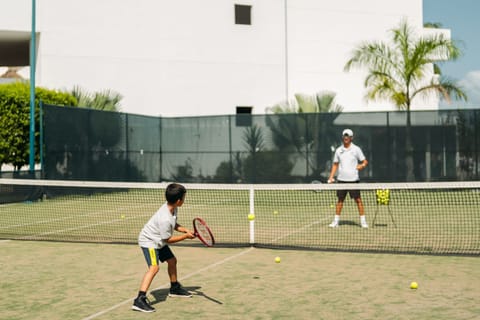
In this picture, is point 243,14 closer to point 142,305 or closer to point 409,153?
point 409,153

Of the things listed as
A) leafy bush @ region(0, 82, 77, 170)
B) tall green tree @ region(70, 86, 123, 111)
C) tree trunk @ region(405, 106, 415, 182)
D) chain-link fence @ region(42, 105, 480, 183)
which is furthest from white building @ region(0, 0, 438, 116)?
tree trunk @ region(405, 106, 415, 182)

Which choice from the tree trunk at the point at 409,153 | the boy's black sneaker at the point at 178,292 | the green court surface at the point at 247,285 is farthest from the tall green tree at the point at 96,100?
the boy's black sneaker at the point at 178,292

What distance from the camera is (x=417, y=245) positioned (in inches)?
349

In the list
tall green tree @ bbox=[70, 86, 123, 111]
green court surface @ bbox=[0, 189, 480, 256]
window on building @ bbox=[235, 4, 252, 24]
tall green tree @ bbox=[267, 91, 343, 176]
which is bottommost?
green court surface @ bbox=[0, 189, 480, 256]

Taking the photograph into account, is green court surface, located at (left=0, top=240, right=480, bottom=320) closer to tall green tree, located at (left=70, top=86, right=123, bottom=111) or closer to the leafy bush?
the leafy bush

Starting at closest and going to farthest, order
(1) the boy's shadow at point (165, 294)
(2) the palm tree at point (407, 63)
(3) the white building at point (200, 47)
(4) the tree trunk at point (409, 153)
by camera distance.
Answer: (1) the boy's shadow at point (165, 294)
(4) the tree trunk at point (409, 153)
(2) the palm tree at point (407, 63)
(3) the white building at point (200, 47)

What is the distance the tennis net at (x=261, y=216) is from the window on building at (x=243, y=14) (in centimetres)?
1043

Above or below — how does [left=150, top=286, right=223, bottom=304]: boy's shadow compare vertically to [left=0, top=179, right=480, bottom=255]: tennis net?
below

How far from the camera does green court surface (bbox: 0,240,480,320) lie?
211 inches

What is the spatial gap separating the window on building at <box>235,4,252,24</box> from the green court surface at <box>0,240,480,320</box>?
19870mm

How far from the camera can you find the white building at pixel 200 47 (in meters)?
24.3

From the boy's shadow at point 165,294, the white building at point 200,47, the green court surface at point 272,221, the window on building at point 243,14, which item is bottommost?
the boy's shadow at point 165,294

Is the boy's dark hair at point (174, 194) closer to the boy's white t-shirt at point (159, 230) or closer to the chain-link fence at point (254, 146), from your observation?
the boy's white t-shirt at point (159, 230)

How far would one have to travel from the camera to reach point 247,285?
639cm
